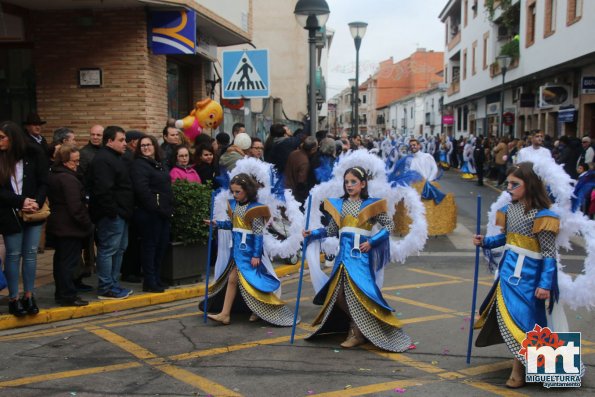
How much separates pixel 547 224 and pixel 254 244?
2.87 m

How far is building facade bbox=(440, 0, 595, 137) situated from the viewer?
2123 centimetres

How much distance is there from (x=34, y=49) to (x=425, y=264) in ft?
25.7

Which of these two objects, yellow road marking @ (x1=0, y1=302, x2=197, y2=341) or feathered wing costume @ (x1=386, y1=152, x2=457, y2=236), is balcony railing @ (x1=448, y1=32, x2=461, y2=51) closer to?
feathered wing costume @ (x1=386, y1=152, x2=457, y2=236)

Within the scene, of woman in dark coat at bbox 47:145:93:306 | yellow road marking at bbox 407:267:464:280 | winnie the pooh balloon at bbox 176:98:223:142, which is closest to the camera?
woman in dark coat at bbox 47:145:93:306

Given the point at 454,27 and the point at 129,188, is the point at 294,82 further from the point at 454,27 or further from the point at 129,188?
the point at 129,188

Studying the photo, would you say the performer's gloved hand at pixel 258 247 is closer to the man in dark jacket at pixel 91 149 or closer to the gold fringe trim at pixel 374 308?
the gold fringe trim at pixel 374 308

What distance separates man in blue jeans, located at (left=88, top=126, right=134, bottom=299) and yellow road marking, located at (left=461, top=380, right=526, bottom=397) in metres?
4.09

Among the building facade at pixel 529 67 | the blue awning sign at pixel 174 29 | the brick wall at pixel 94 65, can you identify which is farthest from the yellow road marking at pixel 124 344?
the building facade at pixel 529 67

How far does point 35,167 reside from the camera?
6590 mm

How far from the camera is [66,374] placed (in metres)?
5.20

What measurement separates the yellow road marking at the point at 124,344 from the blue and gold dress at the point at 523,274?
9.45 ft

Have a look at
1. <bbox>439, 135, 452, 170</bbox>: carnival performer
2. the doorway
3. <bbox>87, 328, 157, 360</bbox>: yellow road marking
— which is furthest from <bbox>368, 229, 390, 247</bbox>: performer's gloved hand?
<bbox>439, 135, 452, 170</bbox>: carnival performer

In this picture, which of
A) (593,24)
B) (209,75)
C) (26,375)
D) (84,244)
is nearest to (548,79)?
(593,24)

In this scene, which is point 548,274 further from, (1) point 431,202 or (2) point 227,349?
(1) point 431,202
